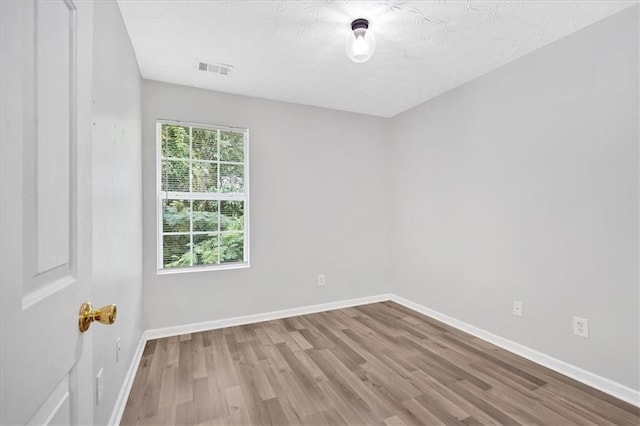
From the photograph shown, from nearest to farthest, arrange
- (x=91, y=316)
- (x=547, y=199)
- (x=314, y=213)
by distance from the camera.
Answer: (x=91, y=316)
(x=547, y=199)
(x=314, y=213)

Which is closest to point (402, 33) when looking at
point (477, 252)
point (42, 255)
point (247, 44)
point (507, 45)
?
point (507, 45)

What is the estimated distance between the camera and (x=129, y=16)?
196 centimetres

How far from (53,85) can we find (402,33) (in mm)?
2223

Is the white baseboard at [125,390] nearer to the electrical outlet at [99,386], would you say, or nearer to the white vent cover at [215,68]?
the electrical outlet at [99,386]

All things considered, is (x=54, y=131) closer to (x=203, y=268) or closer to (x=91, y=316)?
(x=91, y=316)

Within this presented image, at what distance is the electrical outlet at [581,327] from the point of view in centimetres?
211

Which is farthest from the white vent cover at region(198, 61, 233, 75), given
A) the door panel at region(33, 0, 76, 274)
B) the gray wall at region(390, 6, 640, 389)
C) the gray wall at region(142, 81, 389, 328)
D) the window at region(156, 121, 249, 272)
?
the gray wall at region(390, 6, 640, 389)

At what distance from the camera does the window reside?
296 cm

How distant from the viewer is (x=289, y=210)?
11.4 ft

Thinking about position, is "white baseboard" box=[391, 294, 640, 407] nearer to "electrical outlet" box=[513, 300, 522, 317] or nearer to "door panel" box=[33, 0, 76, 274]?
"electrical outlet" box=[513, 300, 522, 317]

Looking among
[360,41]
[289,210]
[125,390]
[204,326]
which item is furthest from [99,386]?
[360,41]

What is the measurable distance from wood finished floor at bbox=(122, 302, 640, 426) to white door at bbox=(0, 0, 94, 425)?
1380mm

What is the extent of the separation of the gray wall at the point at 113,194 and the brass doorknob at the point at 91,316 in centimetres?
46

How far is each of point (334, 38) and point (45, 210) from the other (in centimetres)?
221
